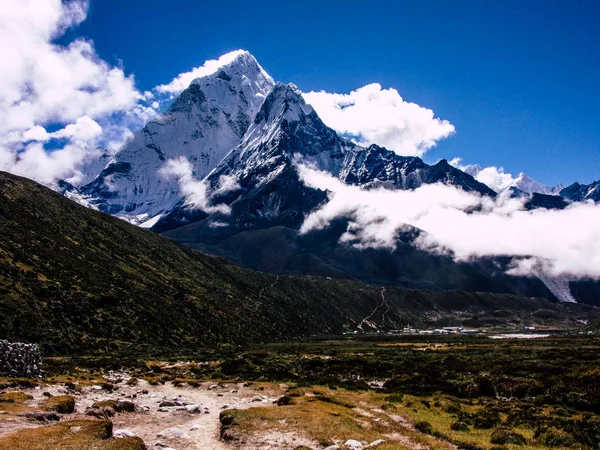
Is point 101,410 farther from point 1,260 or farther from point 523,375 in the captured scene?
point 1,260

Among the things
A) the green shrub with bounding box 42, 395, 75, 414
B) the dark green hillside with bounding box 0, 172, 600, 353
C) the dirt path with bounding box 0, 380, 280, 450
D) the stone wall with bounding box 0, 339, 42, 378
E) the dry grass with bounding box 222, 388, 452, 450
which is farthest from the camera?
the dark green hillside with bounding box 0, 172, 600, 353

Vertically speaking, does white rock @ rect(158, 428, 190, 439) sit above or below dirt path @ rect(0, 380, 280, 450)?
above

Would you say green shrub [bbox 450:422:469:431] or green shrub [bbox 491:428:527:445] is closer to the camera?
green shrub [bbox 491:428:527:445]

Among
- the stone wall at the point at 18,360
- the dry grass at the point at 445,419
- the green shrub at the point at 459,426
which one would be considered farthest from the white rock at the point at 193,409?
the stone wall at the point at 18,360

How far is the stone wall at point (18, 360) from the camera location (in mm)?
41781

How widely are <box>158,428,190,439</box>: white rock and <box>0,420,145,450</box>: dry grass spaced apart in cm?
323

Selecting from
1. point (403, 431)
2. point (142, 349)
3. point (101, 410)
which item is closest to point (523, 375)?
point (403, 431)

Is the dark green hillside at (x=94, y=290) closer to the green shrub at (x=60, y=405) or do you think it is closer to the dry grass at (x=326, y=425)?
the green shrub at (x=60, y=405)

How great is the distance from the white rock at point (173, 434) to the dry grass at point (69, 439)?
10.6 ft

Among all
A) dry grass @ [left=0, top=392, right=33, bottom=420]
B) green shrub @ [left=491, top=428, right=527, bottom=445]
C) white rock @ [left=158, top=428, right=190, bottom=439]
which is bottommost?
green shrub @ [left=491, top=428, right=527, bottom=445]

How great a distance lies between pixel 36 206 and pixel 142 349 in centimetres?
9403

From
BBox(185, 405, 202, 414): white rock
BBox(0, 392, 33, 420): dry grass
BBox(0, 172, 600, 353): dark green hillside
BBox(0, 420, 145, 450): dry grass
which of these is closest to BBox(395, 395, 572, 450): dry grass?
BBox(185, 405, 202, 414): white rock

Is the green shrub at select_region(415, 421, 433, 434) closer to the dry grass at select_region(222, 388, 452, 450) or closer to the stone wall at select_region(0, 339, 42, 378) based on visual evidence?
the dry grass at select_region(222, 388, 452, 450)

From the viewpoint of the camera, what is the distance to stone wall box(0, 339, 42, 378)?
41781 millimetres
